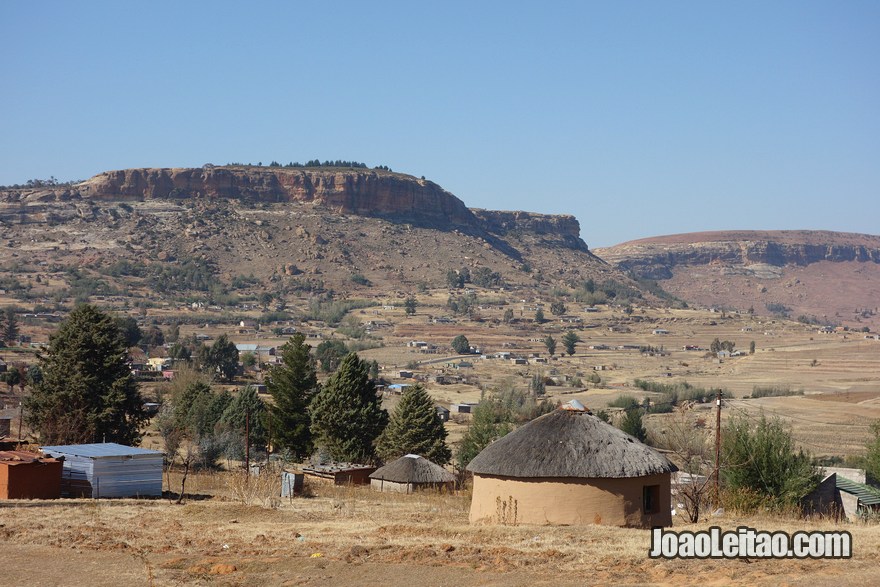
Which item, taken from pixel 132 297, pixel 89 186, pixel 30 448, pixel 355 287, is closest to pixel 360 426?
pixel 30 448

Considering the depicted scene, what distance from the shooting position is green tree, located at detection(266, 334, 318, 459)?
42.4 m

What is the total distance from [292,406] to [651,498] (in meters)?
25.4

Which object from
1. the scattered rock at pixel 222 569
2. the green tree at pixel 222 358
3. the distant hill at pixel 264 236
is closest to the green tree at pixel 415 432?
the scattered rock at pixel 222 569

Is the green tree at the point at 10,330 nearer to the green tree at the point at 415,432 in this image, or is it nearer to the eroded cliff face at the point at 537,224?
the green tree at the point at 415,432

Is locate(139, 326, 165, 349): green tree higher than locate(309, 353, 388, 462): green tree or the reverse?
higher

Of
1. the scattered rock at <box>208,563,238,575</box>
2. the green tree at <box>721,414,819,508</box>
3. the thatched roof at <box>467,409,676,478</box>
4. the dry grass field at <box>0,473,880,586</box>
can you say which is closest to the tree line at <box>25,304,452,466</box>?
the dry grass field at <box>0,473,880,586</box>

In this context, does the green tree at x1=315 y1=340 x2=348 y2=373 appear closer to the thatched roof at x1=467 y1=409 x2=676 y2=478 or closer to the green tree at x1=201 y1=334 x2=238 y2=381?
the green tree at x1=201 y1=334 x2=238 y2=381

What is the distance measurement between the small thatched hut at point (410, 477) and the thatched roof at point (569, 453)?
41.9 ft

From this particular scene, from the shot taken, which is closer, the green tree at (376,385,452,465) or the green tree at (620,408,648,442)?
the green tree at (376,385,452,465)

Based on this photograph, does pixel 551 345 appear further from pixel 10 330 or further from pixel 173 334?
pixel 10 330

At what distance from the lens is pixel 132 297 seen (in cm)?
11725

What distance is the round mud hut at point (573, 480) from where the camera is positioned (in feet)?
61.8

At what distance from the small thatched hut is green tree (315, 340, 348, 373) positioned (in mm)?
44603

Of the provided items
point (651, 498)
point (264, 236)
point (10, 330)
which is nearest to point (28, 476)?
point (651, 498)
